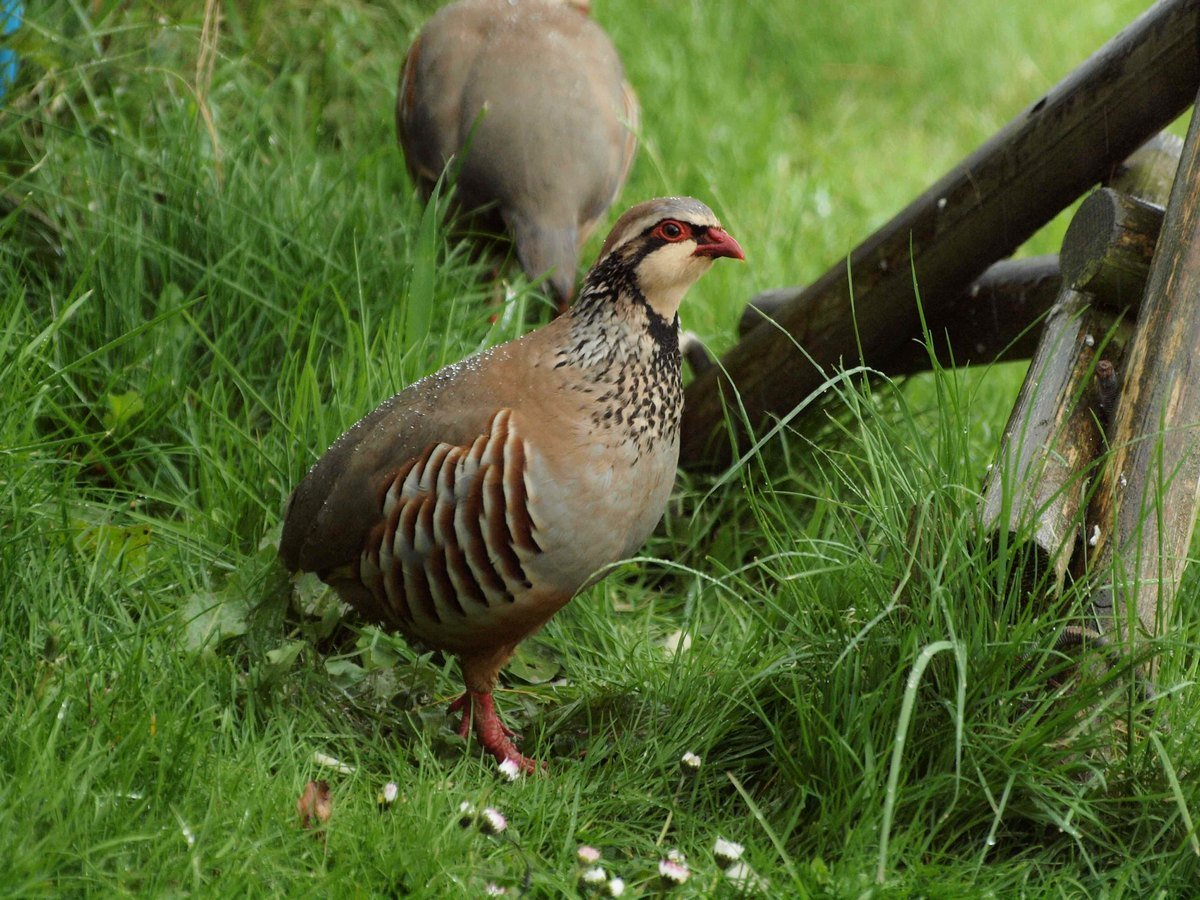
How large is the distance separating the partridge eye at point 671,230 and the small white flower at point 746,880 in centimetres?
121

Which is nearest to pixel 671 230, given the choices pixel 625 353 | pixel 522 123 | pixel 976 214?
pixel 625 353

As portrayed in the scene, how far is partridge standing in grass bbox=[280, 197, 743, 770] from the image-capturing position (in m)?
2.84

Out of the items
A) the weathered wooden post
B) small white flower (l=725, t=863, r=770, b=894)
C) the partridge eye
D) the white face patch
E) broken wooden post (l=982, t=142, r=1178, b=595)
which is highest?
the partridge eye

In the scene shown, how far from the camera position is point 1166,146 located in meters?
3.49

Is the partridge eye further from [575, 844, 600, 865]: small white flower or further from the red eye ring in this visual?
[575, 844, 600, 865]: small white flower

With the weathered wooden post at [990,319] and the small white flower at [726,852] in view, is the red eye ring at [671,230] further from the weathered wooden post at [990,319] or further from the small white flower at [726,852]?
the small white flower at [726,852]

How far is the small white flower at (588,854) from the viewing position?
8.30 feet

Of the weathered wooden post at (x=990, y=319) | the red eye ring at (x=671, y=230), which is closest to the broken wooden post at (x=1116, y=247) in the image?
the weathered wooden post at (x=990, y=319)

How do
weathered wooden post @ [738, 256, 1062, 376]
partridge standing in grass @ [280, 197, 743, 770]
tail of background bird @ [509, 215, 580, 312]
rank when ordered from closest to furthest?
partridge standing in grass @ [280, 197, 743, 770]
weathered wooden post @ [738, 256, 1062, 376]
tail of background bird @ [509, 215, 580, 312]

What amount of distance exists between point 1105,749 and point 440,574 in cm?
130

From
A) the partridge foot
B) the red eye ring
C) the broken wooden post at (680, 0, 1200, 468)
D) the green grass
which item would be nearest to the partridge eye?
the red eye ring

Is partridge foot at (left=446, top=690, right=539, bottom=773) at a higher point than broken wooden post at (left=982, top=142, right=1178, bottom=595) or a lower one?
lower

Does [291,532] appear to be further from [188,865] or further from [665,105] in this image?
[665,105]

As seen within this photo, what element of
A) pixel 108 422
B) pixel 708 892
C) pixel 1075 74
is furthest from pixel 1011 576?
pixel 108 422
